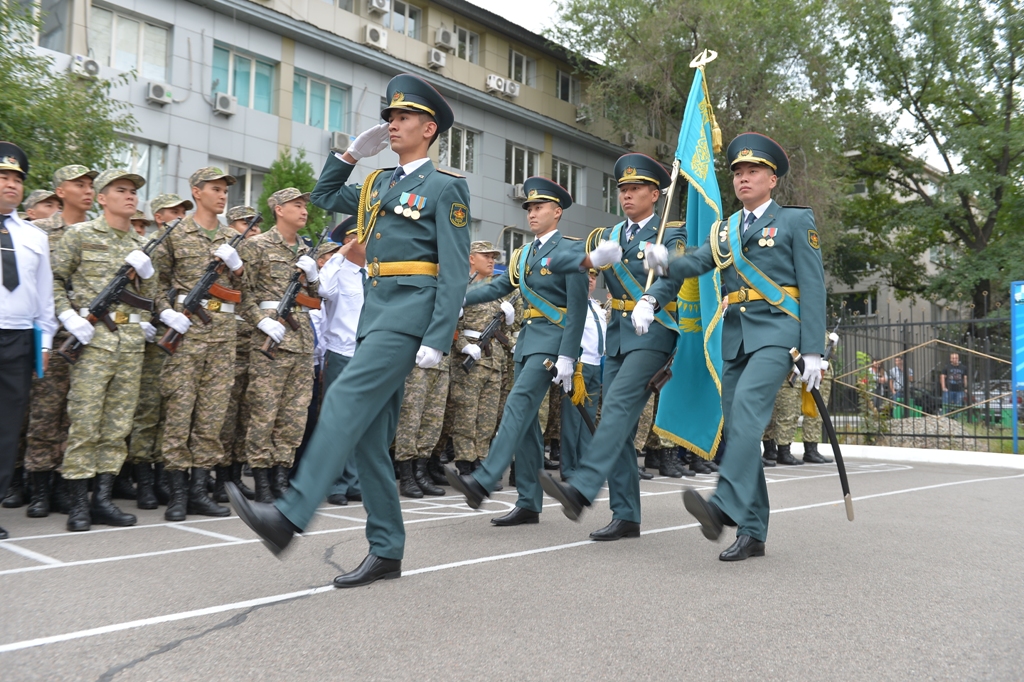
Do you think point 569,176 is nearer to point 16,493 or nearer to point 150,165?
point 150,165

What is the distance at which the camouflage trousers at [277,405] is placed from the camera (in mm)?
7004

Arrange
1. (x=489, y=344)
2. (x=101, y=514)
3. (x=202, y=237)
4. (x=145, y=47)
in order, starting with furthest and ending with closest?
(x=145, y=47)
(x=489, y=344)
(x=202, y=237)
(x=101, y=514)

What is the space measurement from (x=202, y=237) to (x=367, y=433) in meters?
3.16

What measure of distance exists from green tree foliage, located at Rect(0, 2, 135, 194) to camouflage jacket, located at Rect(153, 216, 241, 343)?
554 cm

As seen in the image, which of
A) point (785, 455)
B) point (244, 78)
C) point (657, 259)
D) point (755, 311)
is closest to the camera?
point (657, 259)

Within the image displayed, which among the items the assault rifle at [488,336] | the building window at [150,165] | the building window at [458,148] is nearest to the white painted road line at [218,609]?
the assault rifle at [488,336]

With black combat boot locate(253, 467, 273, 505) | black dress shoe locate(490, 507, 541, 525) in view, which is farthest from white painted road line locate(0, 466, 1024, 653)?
black combat boot locate(253, 467, 273, 505)

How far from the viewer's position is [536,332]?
6.21 metres

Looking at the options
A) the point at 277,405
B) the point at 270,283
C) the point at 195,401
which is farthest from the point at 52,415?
the point at 270,283

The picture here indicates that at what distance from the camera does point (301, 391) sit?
730 cm

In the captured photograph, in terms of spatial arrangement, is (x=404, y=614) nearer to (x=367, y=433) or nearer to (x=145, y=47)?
(x=367, y=433)

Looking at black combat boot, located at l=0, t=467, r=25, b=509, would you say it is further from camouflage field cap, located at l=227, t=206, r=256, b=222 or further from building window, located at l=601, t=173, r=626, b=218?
building window, located at l=601, t=173, r=626, b=218

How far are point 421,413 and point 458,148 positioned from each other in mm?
19019

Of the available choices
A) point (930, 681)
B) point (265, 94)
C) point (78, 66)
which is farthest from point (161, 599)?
point (265, 94)
